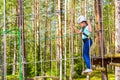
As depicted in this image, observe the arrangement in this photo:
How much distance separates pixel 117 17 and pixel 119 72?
4.32 feet

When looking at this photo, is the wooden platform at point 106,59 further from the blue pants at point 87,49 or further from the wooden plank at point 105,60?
the blue pants at point 87,49

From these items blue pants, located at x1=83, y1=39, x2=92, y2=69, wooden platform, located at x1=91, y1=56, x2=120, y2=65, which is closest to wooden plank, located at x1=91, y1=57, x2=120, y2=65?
wooden platform, located at x1=91, y1=56, x2=120, y2=65

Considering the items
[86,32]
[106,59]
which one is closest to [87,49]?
[86,32]

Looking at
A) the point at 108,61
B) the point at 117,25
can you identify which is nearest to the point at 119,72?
the point at 117,25

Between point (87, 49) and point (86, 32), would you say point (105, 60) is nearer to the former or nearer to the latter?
point (87, 49)

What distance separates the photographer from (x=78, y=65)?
65.4 ft

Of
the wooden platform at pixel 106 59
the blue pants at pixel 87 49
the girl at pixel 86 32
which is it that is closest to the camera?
the girl at pixel 86 32

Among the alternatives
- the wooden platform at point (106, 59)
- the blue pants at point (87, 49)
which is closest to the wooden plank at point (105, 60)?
the wooden platform at point (106, 59)

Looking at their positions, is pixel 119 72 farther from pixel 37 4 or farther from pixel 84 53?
pixel 37 4

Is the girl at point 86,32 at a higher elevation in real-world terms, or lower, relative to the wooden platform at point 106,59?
higher

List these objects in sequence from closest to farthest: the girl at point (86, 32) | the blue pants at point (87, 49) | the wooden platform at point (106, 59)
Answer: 1. the girl at point (86, 32)
2. the blue pants at point (87, 49)
3. the wooden platform at point (106, 59)

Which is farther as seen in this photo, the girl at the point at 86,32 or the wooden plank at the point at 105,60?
the wooden plank at the point at 105,60

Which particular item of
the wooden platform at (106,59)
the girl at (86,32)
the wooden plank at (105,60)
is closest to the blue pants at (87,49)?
the girl at (86,32)

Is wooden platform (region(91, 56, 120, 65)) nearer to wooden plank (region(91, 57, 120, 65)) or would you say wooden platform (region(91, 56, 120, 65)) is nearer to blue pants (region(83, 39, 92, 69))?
wooden plank (region(91, 57, 120, 65))
